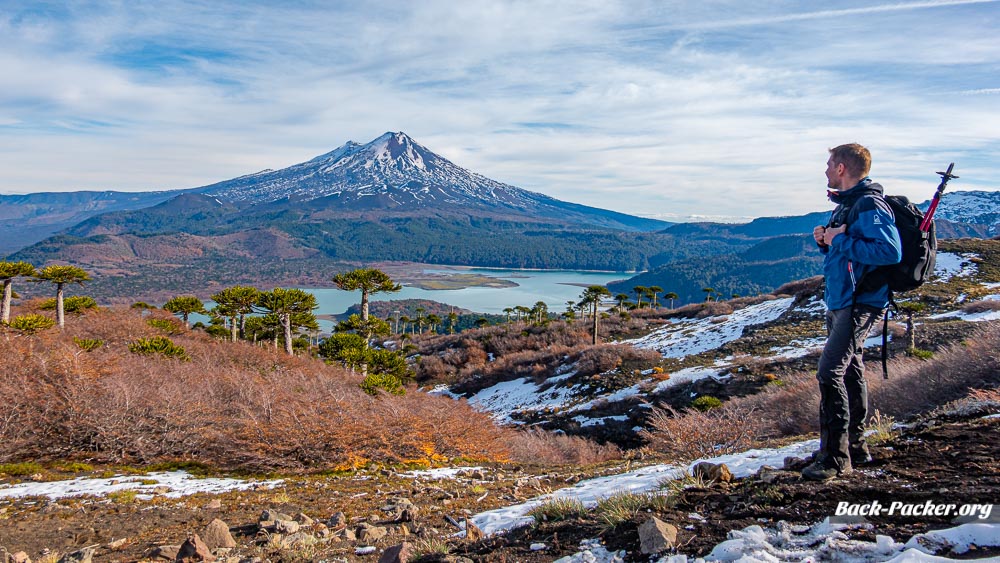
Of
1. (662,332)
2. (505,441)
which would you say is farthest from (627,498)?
(662,332)

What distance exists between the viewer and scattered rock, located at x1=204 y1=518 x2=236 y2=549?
3.60 m

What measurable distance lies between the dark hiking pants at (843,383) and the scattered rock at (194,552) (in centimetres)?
385

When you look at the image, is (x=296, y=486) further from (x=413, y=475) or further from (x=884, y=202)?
(x=884, y=202)

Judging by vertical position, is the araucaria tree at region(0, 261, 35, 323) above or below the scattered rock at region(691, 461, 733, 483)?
above

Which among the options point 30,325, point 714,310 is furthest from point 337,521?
point 714,310

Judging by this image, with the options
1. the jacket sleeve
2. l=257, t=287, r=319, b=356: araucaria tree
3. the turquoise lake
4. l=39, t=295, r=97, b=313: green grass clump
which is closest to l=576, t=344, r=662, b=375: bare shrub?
l=257, t=287, r=319, b=356: araucaria tree

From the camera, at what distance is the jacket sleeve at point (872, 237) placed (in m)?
2.84

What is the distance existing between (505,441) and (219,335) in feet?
47.6

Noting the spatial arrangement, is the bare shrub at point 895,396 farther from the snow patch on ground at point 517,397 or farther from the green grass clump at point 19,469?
the snow patch on ground at point 517,397

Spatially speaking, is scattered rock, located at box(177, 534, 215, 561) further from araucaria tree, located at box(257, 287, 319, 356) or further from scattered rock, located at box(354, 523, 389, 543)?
araucaria tree, located at box(257, 287, 319, 356)

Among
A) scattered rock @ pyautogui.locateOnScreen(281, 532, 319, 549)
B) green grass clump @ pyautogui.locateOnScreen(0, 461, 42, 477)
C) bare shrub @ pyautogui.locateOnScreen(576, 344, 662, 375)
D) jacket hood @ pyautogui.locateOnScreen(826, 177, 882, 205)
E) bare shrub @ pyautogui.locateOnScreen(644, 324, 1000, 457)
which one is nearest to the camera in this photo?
jacket hood @ pyautogui.locateOnScreen(826, 177, 882, 205)

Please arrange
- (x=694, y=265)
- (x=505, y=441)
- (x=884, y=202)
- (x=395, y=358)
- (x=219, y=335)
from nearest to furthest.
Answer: (x=884, y=202) < (x=505, y=441) < (x=395, y=358) < (x=219, y=335) < (x=694, y=265)

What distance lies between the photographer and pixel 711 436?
6.86 meters

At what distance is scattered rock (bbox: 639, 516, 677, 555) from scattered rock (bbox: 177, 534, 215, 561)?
8.95 ft
